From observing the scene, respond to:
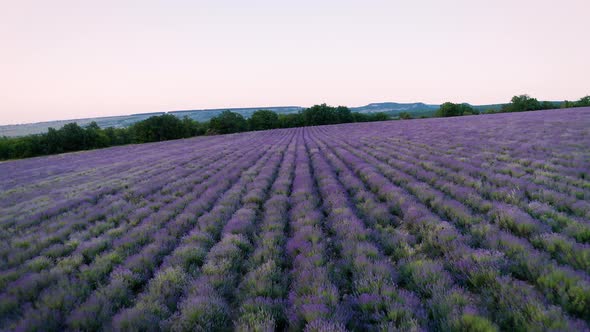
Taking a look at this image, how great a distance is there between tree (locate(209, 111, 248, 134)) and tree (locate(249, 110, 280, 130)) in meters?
3.83

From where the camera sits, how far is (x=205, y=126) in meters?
81.4

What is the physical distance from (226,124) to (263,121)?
12.4 metres

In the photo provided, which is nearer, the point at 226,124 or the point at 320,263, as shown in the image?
the point at 320,263

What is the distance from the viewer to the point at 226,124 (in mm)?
79875

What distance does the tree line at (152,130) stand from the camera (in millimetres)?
58825

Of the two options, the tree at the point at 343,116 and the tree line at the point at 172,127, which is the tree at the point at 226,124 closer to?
the tree line at the point at 172,127

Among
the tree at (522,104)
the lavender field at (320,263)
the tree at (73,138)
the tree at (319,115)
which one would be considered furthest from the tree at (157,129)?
the tree at (522,104)

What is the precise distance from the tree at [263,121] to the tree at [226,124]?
383 centimetres

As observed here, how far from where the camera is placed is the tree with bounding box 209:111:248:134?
259 feet

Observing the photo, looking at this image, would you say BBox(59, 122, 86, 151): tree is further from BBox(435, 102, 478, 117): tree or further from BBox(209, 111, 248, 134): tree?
BBox(435, 102, 478, 117): tree

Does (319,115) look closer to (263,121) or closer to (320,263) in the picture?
(263,121)

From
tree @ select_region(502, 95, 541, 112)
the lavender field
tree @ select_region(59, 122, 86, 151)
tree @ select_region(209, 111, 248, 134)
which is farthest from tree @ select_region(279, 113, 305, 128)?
the lavender field

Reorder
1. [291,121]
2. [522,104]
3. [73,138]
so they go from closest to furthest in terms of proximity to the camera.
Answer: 1. [73,138]
2. [522,104]
3. [291,121]

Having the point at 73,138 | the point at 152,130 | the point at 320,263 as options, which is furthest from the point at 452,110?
the point at 73,138
